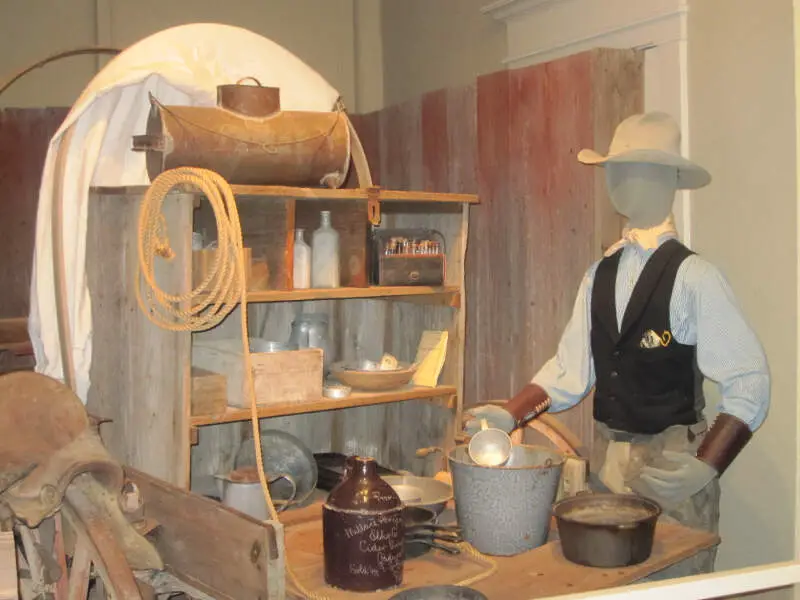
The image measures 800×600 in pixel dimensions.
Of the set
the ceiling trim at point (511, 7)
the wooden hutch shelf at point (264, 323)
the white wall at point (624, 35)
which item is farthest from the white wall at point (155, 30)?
the wooden hutch shelf at point (264, 323)

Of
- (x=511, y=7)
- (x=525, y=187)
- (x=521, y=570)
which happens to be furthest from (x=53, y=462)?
(x=511, y=7)

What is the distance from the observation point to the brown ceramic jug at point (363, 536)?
204cm

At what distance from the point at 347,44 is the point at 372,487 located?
326 cm

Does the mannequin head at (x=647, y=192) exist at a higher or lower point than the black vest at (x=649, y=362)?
higher

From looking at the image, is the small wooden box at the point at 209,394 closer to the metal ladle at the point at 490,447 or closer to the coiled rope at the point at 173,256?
the coiled rope at the point at 173,256

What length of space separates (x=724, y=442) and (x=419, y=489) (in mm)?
791

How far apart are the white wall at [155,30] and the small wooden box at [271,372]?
1811mm

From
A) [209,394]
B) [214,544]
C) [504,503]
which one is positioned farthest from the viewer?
[209,394]

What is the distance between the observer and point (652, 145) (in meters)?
2.56

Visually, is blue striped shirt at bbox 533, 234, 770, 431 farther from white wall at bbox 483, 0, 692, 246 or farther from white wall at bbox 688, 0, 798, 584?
white wall at bbox 483, 0, 692, 246

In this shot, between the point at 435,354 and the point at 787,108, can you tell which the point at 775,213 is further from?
the point at 435,354

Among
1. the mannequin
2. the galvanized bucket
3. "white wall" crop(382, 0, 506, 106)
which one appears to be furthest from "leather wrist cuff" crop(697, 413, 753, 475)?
"white wall" crop(382, 0, 506, 106)

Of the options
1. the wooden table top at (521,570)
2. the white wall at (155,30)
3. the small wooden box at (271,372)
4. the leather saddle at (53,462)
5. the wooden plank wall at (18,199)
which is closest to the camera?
the wooden table top at (521,570)

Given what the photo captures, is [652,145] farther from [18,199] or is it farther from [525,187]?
[18,199]
